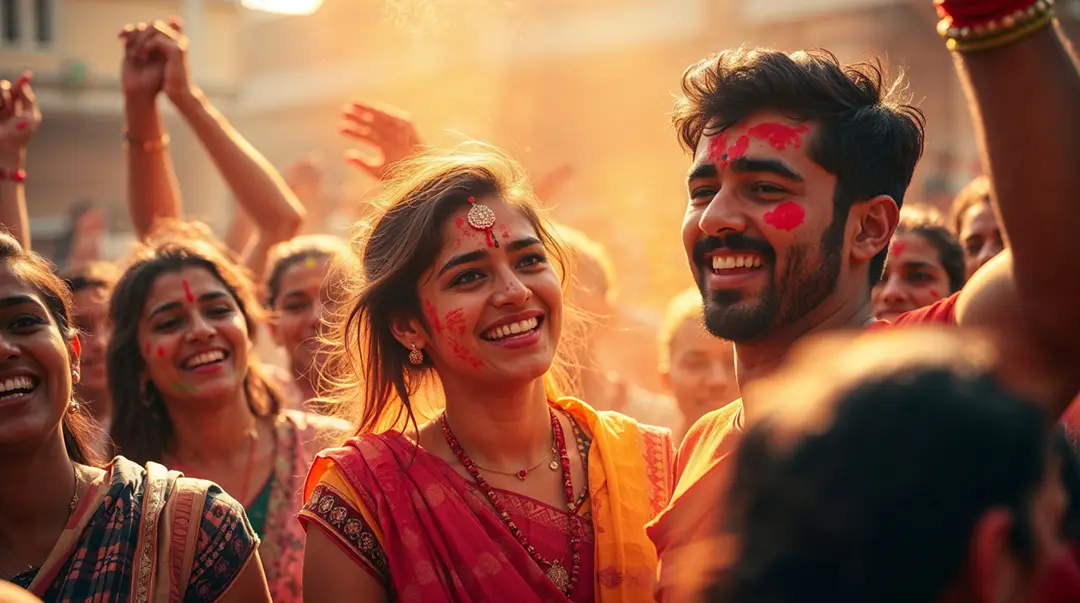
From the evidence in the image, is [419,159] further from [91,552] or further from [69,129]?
[69,129]

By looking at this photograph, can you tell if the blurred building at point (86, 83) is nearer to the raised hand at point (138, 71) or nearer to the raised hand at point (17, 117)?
the raised hand at point (138, 71)

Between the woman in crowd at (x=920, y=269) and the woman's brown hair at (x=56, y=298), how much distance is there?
2.58 m

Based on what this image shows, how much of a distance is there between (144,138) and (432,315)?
2328mm

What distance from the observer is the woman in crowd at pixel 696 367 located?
439 cm

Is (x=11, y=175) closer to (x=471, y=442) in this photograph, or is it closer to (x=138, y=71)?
(x=138, y=71)

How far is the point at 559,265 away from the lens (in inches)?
137

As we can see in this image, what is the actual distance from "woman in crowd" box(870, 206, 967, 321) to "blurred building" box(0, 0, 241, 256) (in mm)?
13596

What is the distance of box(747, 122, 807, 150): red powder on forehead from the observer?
8.28 feet

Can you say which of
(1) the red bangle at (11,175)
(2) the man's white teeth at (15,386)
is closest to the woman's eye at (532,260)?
(2) the man's white teeth at (15,386)

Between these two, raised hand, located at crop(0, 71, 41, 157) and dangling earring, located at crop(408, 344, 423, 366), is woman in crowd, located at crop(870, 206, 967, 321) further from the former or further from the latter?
raised hand, located at crop(0, 71, 41, 157)

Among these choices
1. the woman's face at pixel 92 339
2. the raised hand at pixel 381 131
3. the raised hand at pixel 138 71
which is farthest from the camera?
the woman's face at pixel 92 339

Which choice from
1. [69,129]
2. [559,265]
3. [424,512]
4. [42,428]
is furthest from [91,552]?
[69,129]

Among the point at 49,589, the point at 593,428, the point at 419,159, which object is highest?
the point at 419,159

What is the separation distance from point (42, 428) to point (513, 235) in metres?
1.23
